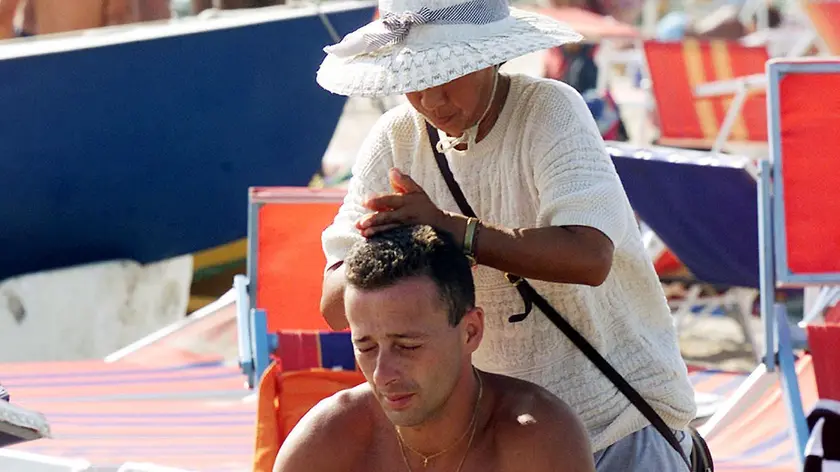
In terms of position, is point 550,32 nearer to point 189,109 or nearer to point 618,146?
point 618,146

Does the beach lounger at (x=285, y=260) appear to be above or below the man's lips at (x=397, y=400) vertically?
below

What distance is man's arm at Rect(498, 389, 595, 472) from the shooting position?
2131 mm

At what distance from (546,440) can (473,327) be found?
0.67ft

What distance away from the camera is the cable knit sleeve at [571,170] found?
216cm

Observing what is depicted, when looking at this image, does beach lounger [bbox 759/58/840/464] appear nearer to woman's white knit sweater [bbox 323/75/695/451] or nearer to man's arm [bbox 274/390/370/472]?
woman's white knit sweater [bbox 323/75/695/451]

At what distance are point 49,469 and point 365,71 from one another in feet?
4.35

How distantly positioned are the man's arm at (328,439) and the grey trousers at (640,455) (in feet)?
1.36

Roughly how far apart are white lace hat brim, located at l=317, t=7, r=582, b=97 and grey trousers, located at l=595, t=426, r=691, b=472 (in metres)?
0.68

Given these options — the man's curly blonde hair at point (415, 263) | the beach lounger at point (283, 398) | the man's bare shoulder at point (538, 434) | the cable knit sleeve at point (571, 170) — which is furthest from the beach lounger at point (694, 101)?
the man's curly blonde hair at point (415, 263)

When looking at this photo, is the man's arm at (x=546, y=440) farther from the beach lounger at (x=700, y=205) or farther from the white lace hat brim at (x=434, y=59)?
the beach lounger at (x=700, y=205)

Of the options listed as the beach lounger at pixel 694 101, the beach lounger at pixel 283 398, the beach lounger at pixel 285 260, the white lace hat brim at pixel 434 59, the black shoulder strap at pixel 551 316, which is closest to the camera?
the white lace hat brim at pixel 434 59

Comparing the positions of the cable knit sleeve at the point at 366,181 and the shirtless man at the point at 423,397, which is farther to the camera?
the cable knit sleeve at the point at 366,181

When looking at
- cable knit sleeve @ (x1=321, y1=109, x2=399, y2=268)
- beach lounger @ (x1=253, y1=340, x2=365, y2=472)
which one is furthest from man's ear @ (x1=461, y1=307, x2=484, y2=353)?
beach lounger @ (x1=253, y1=340, x2=365, y2=472)

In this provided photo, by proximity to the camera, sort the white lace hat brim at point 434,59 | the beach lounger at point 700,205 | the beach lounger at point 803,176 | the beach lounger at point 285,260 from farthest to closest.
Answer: the beach lounger at point 700,205, the beach lounger at point 285,260, the beach lounger at point 803,176, the white lace hat brim at point 434,59
